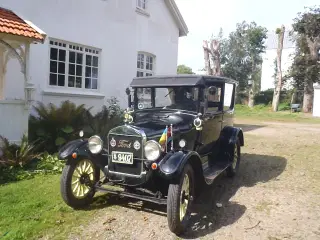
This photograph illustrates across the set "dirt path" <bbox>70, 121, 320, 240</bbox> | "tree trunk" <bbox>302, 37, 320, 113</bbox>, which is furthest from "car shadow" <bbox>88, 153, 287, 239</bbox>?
"tree trunk" <bbox>302, 37, 320, 113</bbox>

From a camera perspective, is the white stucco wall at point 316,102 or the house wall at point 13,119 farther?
the white stucco wall at point 316,102

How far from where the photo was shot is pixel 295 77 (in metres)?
30.1

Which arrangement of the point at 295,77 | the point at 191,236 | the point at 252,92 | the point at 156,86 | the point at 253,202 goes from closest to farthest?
the point at 191,236 < the point at 253,202 < the point at 156,86 < the point at 295,77 < the point at 252,92

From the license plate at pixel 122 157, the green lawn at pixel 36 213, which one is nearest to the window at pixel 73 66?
the green lawn at pixel 36 213

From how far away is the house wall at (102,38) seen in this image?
9.10m

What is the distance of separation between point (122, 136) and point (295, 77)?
29.4 meters

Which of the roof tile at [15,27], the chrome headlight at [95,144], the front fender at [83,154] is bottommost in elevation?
the front fender at [83,154]

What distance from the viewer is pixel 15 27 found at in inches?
282

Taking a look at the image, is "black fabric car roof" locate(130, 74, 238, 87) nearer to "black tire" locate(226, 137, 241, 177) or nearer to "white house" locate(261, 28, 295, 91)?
"black tire" locate(226, 137, 241, 177)

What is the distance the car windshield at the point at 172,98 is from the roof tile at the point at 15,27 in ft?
10.7

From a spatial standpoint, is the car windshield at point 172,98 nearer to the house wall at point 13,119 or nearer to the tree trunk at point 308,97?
the house wall at point 13,119

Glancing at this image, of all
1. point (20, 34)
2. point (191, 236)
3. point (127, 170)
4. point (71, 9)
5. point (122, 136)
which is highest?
point (71, 9)

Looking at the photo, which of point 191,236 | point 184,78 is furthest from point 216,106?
point 191,236

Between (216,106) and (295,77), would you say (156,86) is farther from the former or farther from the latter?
(295,77)
